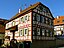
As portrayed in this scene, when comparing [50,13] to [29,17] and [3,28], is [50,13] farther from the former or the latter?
[3,28]

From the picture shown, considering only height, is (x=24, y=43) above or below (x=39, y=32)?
below

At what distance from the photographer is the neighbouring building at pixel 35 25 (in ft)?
81.7

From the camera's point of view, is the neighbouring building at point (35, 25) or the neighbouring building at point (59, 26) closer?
the neighbouring building at point (35, 25)

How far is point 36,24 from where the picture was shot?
25.5 metres

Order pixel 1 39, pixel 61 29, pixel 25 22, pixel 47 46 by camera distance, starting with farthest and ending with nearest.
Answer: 1. pixel 61 29
2. pixel 1 39
3. pixel 47 46
4. pixel 25 22

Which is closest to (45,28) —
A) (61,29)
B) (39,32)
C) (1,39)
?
(39,32)

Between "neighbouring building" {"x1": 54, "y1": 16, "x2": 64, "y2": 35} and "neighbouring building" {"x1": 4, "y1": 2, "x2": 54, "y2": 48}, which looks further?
"neighbouring building" {"x1": 54, "y1": 16, "x2": 64, "y2": 35}

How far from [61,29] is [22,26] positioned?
23022mm

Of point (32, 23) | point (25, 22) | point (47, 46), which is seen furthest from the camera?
point (47, 46)

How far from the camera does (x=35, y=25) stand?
25.3m

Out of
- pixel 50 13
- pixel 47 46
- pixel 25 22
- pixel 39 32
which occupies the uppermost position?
pixel 50 13

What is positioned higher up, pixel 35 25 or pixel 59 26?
pixel 59 26

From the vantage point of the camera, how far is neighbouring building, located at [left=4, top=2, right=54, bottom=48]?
24891 mm

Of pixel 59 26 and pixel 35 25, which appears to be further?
pixel 59 26
